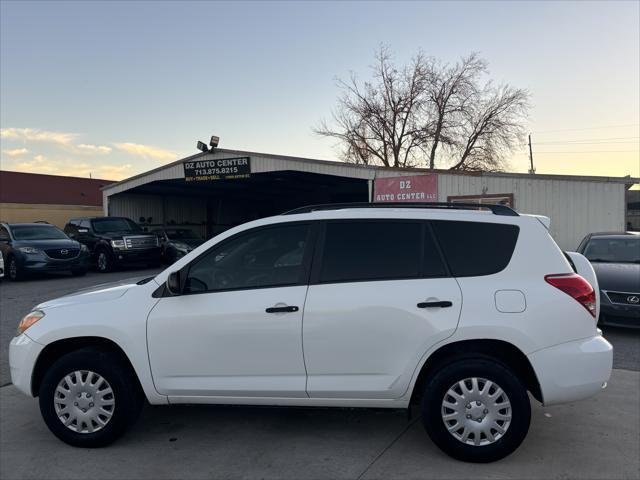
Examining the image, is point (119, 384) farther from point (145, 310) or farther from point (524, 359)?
point (524, 359)

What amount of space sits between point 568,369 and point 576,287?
1.86ft

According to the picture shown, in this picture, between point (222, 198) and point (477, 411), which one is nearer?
point (477, 411)

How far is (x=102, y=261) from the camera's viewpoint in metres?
16.3

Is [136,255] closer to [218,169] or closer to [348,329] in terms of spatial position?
[218,169]

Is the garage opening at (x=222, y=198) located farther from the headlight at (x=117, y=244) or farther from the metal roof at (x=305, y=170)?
the headlight at (x=117, y=244)

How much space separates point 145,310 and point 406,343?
1.95 m

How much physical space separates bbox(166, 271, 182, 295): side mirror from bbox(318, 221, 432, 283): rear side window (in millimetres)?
1067

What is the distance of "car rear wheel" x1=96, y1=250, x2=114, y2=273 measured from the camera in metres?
16.1

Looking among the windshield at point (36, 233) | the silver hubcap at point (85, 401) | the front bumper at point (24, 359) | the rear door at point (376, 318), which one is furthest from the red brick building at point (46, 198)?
the rear door at point (376, 318)

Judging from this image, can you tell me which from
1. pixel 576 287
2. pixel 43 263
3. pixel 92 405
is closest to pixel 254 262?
pixel 92 405

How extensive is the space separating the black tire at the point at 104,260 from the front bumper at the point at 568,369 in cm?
1512

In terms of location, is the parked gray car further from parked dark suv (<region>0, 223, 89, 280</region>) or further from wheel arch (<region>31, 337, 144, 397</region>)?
parked dark suv (<region>0, 223, 89, 280</region>)

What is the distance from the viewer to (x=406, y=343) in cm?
337

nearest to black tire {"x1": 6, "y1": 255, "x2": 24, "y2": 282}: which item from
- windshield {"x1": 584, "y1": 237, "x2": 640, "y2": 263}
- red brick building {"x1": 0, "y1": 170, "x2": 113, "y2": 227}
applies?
windshield {"x1": 584, "y1": 237, "x2": 640, "y2": 263}
